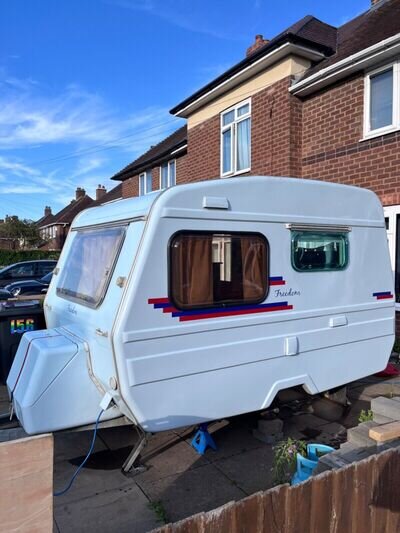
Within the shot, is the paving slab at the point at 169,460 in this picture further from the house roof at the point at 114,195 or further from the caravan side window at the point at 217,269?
the house roof at the point at 114,195

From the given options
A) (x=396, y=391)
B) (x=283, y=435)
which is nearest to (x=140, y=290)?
(x=283, y=435)

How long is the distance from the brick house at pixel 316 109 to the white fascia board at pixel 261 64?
0.9 inches

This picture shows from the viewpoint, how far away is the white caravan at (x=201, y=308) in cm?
329

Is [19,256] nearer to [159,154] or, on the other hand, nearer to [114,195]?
[114,195]

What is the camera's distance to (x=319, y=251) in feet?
14.0

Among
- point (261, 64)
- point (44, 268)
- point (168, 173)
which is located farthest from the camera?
point (44, 268)

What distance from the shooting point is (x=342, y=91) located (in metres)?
8.42

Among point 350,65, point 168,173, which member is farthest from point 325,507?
point 168,173

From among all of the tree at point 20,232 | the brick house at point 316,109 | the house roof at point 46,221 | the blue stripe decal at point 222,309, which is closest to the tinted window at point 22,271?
the brick house at point 316,109

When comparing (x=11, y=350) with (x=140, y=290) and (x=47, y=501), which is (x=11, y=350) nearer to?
(x=140, y=290)

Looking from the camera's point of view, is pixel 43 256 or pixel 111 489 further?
pixel 43 256

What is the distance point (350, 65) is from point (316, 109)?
50.8 inches

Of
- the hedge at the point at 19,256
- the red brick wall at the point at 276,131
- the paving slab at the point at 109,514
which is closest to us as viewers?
the paving slab at the point at 109,514

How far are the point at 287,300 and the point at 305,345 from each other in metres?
0.48
